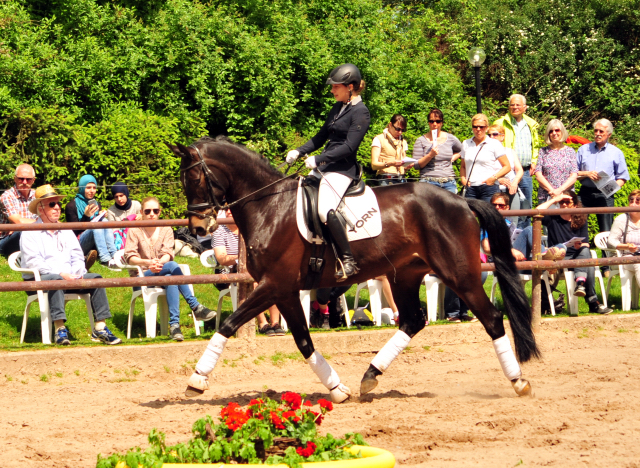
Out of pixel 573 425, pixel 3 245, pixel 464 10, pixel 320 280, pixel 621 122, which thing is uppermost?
pixel 464 10

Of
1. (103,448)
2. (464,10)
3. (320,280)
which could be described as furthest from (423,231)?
(464,10)

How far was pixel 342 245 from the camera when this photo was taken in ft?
22.7

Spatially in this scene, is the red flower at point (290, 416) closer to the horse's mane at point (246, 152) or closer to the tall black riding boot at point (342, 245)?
the tall black riding boot at point (342, 245)

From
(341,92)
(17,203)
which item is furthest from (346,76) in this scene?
(17,203)

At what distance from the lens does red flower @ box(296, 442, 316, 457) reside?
445cm

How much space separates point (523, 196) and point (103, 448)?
309 inches

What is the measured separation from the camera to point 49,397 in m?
7.24

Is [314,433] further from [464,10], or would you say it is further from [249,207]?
[464,10]

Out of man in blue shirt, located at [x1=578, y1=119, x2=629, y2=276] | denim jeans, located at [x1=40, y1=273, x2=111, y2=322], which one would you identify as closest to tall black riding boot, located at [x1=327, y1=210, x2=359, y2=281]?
denim jeans, located at [x1=40, y1=273, x2=111, y2=322]

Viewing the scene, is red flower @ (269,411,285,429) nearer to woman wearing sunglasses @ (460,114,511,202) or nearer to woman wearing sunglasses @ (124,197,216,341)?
woman wearing sunglasses @ (124,197,216,341)

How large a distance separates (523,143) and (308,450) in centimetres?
823

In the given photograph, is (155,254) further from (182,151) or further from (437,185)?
(437,185)

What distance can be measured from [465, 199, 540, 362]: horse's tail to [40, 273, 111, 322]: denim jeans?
14.2 feet

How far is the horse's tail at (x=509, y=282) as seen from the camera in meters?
7.39
